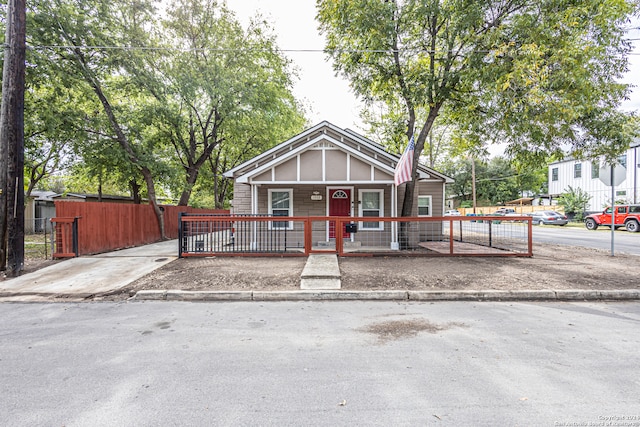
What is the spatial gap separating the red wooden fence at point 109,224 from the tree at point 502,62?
988cm

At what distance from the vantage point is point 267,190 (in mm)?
12219

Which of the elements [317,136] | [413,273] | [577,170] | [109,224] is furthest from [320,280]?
[577,170]

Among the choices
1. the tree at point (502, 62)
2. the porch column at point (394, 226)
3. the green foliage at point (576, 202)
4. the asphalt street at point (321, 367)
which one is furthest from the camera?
the green foliage at point (576, 202)

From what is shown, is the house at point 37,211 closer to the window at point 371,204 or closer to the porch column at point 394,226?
the window at point 371,204

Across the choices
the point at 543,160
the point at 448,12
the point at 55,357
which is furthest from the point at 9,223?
the point at 543,160

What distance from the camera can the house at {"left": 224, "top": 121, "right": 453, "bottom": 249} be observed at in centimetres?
1088

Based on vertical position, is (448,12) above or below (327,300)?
above

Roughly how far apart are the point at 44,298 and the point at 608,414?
27.4ft

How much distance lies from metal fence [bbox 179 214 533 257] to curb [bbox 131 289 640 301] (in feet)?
9.32

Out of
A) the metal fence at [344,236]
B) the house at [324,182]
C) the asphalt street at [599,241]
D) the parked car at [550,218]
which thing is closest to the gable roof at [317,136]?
the house at [324,182]

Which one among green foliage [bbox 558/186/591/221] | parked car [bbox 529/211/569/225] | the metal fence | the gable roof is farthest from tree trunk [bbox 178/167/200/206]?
green foliage [bbox 558/186/591/221]

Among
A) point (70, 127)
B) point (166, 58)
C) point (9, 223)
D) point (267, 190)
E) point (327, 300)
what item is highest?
point (166, 58)

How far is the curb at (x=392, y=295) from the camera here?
5531mm

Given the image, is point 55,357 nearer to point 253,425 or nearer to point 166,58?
point 253,425
